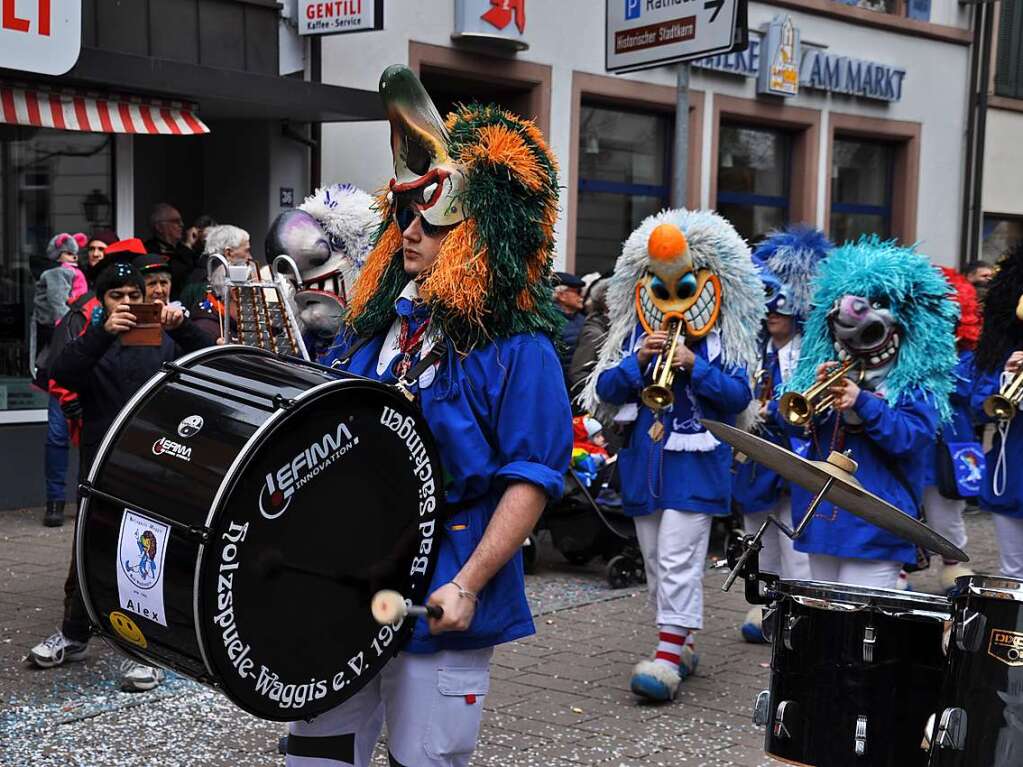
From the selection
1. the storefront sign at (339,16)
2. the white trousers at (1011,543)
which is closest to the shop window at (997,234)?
the storefront sign at (339,16)

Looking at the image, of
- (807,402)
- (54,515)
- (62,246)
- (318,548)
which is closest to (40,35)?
(62,246)

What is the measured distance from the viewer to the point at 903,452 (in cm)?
509

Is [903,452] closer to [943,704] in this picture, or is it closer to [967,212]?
[943,704]

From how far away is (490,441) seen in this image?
318cm

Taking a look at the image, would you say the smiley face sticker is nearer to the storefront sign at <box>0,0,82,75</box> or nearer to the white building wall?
the white building wall

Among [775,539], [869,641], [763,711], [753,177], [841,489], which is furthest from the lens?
[753,177]

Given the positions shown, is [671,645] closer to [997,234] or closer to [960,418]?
[960,418]

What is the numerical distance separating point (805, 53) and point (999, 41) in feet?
13.2

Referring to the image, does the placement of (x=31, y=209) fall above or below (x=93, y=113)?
below

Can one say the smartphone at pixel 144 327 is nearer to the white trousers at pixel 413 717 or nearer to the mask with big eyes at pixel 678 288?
the mask with big eyes at pixel 678 288

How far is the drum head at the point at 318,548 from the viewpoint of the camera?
271 centimetres

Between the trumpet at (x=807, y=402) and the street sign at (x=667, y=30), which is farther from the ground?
the street sign at (x=667, y=30)

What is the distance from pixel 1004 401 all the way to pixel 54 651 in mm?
4038

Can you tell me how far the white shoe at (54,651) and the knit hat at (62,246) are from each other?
4242 mm
